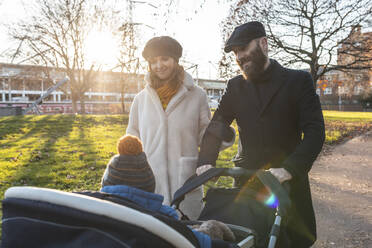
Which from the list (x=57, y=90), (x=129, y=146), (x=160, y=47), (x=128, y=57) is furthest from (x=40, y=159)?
(x=57, y=90)

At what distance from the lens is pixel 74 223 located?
1270mm

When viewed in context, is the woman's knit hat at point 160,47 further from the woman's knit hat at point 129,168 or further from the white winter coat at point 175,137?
the woman's knit hat at point 129,168

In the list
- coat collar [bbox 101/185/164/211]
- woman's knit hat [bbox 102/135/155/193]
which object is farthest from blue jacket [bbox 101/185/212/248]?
woman's knit hat [bbox 102/135/155/193]

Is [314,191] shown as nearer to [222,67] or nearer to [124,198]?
[124,198]

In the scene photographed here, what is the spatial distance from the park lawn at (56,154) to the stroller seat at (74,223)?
500 centimetres

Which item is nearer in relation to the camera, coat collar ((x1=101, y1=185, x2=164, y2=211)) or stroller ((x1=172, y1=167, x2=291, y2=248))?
coat collar ((x1=101, y1=185, x2=164, y2=211))

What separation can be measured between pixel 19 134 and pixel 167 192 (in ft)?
42.4

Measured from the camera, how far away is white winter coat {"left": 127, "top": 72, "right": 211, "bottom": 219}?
3072 mm

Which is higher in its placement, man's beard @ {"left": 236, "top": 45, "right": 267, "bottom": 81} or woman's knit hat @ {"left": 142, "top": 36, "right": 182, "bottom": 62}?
woman's knit hat @ {"left": 142, "top": 36, "right": 182, "bottom": 62}

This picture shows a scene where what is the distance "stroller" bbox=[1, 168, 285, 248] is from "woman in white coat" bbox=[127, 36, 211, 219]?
1.71 meters

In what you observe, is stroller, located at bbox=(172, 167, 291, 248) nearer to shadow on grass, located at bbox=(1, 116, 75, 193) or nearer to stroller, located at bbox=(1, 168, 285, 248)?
stroller, located at bbox=(1, 168, 285, 248)

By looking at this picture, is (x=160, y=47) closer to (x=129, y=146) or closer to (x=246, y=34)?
(x=246, y=34)

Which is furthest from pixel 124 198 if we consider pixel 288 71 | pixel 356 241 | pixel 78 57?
pixel 78 57

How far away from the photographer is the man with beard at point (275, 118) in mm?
2180
